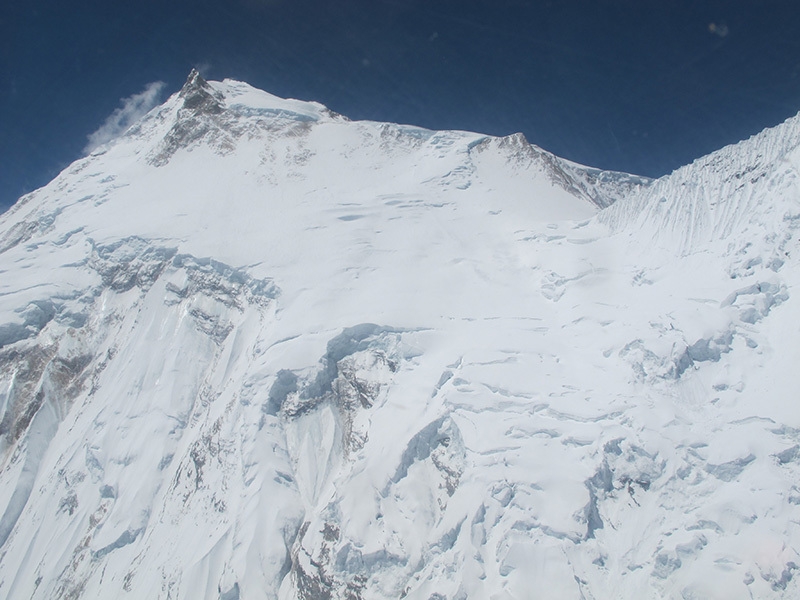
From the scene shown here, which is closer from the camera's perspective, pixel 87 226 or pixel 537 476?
pixel 537 476

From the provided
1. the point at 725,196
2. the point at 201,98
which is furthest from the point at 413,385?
the point at 201,98

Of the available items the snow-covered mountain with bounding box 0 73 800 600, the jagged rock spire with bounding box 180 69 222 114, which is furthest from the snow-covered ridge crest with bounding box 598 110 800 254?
the jagged rock spire with bounding box 180 69 222 114

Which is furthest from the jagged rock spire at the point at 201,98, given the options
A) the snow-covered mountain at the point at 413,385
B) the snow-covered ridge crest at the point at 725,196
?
the snow-covered ridge crest at the point at 725,196

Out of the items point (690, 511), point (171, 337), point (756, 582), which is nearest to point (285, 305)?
point (171, 337)

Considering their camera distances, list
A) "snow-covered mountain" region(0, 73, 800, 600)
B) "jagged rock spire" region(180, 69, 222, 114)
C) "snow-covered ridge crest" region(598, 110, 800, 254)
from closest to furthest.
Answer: "snow-covered mountain" region(0, 73, 800, 600), "snow-covered ridge crest" region(598, 110, 800, 254), "jagged rock spire" region(180, 69, 222, 114)

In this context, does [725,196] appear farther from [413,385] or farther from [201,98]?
[201,98]

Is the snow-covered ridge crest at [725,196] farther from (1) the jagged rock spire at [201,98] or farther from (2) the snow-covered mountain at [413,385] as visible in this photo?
(1) the jagged rock spire at [201,98]

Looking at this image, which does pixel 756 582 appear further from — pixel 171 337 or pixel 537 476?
pixel 171 337

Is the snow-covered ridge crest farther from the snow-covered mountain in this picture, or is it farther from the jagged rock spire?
the jagged rock spire

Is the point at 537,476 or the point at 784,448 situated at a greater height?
the point at 784,448
